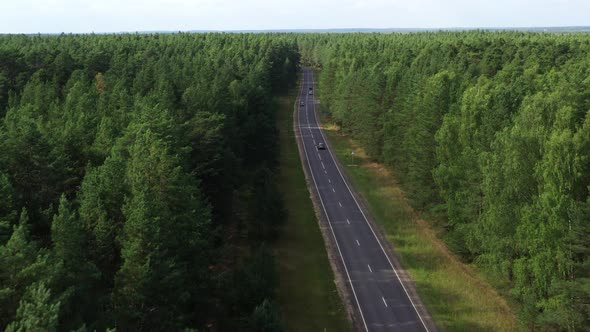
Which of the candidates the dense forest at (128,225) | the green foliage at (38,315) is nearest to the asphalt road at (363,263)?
the dense forest at (128,225)

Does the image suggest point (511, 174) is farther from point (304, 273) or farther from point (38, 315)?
point (38, 315)

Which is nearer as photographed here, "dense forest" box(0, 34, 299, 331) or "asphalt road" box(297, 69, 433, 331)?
"dense forest" box(0, 34, 299, 331)

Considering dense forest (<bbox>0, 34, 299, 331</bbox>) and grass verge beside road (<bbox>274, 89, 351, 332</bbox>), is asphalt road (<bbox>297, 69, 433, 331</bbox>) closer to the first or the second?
grass verge beside road (<bbox>274, 89, 351, 332</bbox>)

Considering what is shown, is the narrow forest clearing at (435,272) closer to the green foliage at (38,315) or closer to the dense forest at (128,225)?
the dense forest at (128,225)

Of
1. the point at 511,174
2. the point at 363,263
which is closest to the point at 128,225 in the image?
the point at 511,174

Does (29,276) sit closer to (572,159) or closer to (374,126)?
(572,159)

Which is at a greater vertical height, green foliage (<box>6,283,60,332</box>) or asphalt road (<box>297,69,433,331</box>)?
green foliage (<box>6,283,60,332</box>)

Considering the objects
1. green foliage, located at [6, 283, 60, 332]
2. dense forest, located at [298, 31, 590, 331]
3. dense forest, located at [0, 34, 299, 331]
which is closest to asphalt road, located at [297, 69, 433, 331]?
dense forest, located at [298, 31, 590, 331]
